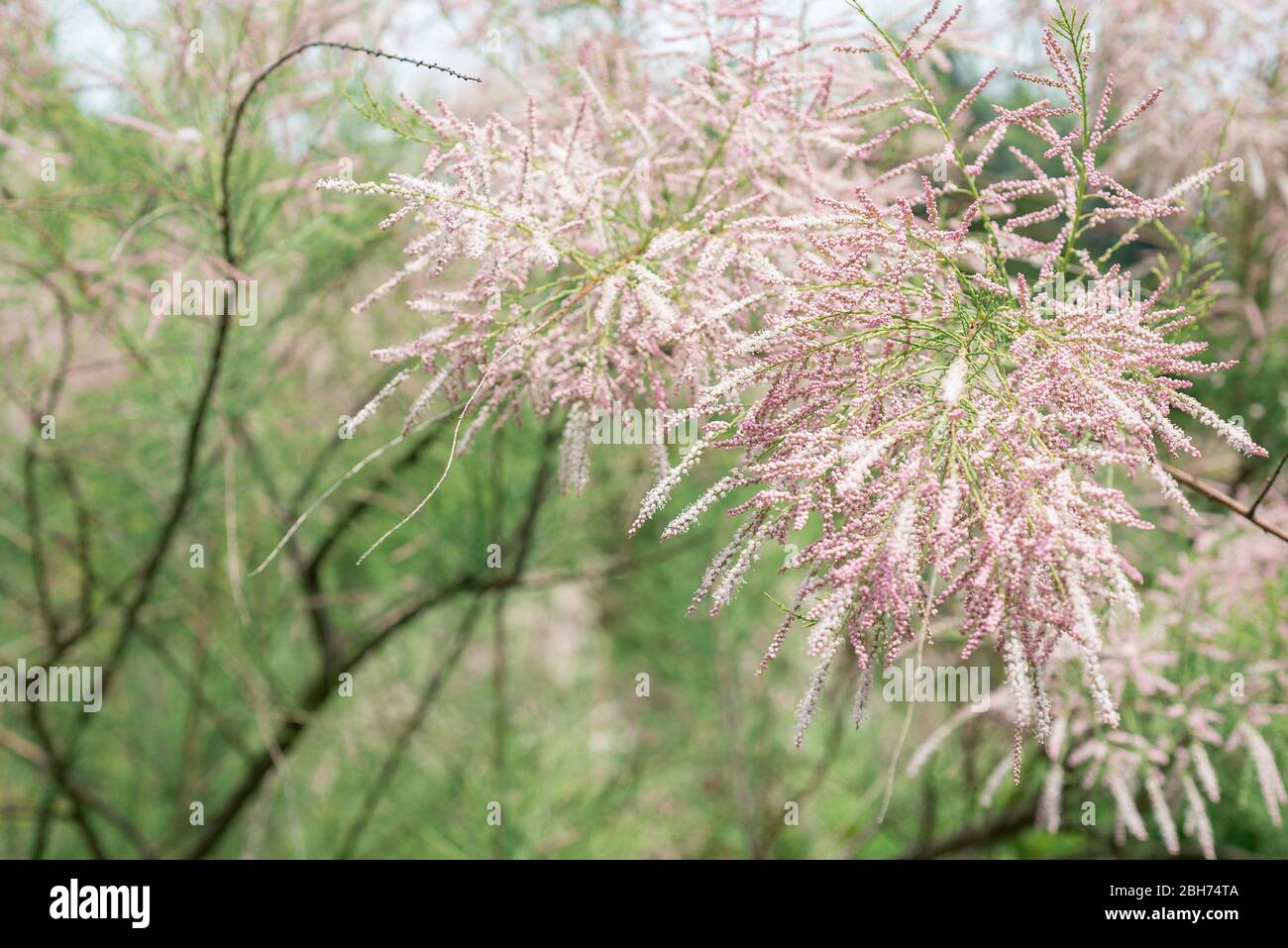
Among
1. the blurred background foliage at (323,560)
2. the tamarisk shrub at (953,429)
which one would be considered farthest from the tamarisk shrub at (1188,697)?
the tamarisk shrub at (953,429)

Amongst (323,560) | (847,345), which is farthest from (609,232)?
(323,560)

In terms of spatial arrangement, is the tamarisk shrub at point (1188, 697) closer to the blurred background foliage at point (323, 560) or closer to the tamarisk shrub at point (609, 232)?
the blurred background foliage at point (323, 560)

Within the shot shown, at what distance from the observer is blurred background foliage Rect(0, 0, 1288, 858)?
2.87 metres

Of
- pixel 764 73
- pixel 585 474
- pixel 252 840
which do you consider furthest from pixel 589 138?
pixel 252 840

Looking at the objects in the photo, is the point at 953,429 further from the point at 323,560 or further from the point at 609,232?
the point at 323,560

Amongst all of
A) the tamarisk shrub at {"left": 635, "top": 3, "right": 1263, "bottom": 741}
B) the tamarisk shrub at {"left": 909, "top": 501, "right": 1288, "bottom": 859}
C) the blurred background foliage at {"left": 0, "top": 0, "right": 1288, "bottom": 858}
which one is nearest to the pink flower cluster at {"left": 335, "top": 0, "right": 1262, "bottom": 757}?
the tamarisk shrub at {"left": 635, "top": 3, "right": 1263, "bottom": 741}

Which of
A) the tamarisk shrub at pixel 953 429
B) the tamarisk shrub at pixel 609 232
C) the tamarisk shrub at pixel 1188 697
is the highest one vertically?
the tamarisk shrub at pixel 609 232

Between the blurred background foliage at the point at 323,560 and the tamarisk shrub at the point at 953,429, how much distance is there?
543 mm

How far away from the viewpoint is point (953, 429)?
122 cm

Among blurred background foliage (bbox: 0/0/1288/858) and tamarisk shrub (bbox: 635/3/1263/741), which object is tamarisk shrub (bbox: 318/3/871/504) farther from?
blurred background foliage (bbox: 0/0/1288/858)

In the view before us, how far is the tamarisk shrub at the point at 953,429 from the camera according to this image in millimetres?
1149

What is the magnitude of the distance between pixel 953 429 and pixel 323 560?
112 inches
